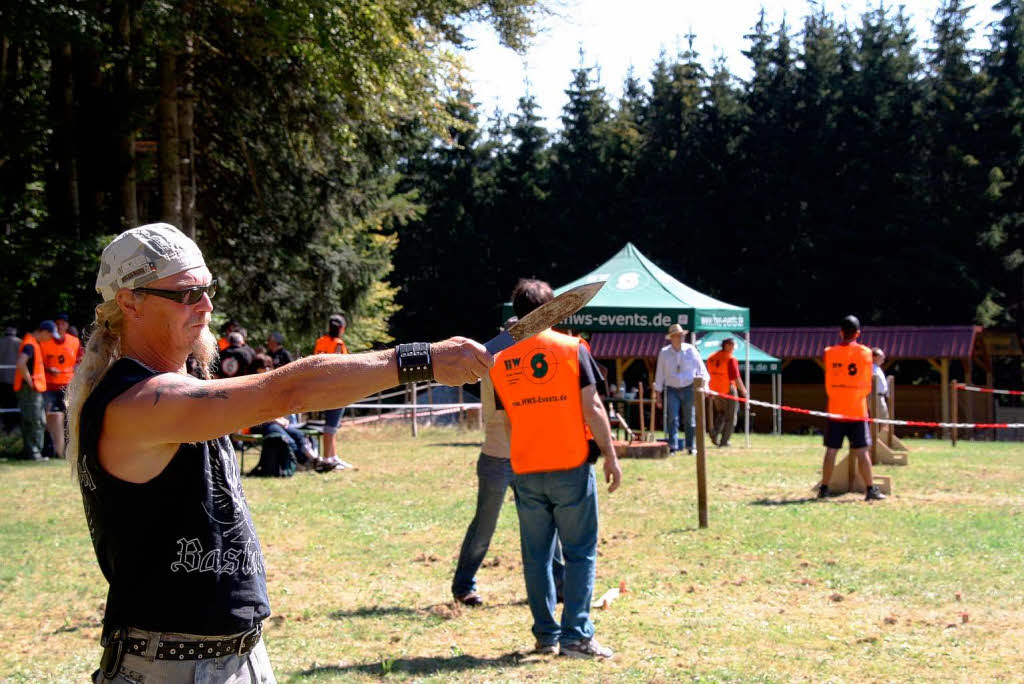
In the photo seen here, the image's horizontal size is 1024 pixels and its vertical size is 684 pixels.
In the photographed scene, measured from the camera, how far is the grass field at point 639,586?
569cm

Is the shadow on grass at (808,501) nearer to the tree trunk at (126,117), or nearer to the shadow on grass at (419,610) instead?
the shadow on grass at (419,610)

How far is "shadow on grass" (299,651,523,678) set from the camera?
5574 millimetres

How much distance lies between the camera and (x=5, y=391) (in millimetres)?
18125

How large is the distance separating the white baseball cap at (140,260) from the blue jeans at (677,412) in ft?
48.5

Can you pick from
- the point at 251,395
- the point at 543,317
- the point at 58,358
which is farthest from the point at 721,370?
the point at 251,395

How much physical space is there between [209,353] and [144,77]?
18.2 m

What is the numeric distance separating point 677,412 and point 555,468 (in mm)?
11734

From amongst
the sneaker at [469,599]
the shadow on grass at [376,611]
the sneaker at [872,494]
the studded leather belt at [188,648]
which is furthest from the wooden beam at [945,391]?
the studded leather belt at [188,648]

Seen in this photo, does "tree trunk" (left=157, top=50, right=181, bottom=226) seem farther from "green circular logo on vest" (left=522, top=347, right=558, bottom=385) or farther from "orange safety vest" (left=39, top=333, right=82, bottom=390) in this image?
"green circular logo on vest" (left=522, top=347, right=558, bottom=385)

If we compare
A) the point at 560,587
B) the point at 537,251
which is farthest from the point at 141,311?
the point at 537,251

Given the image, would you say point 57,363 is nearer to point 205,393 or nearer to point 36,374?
point 36,374

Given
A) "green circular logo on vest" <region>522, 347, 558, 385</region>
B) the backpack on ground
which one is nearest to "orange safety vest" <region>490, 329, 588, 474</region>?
"green circular logo on vest" <region>522, 347, 558, 385</region>

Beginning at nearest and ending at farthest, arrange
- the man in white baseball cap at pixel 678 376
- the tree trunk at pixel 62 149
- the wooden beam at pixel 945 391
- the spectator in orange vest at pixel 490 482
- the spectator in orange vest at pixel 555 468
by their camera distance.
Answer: the spectator in orange vest at pixel 555 468 → the spectator in orange vest at pixel 490 482 → the man in white baseball cap at pixel 678 376 → the tree trunk at pixel 62 149 → the wooden beam at pixel 945 391

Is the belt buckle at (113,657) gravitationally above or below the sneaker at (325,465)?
above
